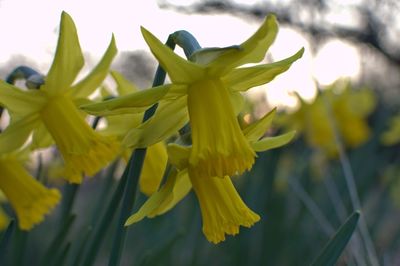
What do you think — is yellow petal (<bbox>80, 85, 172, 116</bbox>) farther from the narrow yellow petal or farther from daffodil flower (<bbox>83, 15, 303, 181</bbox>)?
the narrow yellow petal

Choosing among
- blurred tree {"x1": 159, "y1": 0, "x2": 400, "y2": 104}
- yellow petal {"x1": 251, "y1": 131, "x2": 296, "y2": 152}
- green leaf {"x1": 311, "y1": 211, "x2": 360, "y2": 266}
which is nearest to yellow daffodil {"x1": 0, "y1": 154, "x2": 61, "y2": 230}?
yellow petal {"x1": 251, "y1": 131, "x2": 296, "y2": 152}

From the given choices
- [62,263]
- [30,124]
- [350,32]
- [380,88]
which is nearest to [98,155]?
[30,124]

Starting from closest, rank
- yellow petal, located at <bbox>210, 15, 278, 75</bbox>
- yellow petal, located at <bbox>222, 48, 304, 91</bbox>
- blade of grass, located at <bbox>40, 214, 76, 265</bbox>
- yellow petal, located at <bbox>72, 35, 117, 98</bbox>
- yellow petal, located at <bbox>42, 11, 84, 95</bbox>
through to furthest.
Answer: yellow petal, located at <bbox>210, 15, 278, 75</bbox>, yellow petal, located at <bbox>222, 48, 304, 91</bbox>, yellow petal, located at <bbox>42, 11, 84, 95</bbox>, yellow petal, located at <bbox>72, 35, 117, 98</bbox>, blade of grass, located at <bbox>40, 214, 76, 265</bbox>

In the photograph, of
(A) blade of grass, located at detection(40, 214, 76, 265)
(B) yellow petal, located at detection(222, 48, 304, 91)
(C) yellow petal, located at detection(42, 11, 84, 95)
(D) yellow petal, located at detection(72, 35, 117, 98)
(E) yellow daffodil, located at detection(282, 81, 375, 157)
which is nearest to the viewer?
(B) yellow petal, located at detection(222, 48, 304, 91)

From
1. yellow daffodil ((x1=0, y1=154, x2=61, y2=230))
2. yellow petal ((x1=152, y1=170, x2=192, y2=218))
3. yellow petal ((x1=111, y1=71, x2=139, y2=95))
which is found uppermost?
yellow petal ((x1=111, y1=71, x2=139, y2=95))

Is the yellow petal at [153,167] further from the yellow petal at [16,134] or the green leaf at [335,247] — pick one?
the green leaf at [335,247]
